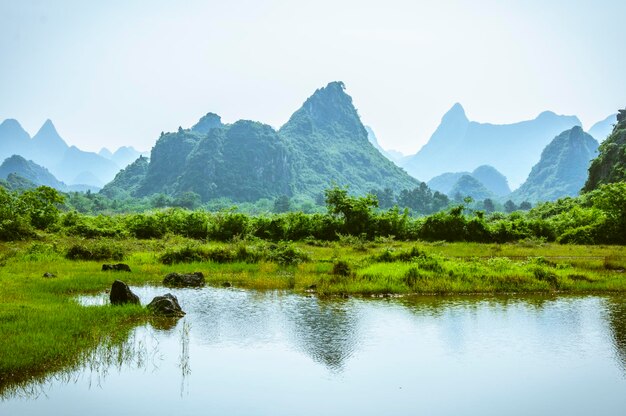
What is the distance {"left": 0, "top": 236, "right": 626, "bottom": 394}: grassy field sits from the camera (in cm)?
1179

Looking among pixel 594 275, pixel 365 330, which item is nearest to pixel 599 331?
pixel 365 330

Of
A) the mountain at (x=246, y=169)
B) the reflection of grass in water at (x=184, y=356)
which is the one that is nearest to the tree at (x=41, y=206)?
the reflection of grass in water at (x=184, y=356)

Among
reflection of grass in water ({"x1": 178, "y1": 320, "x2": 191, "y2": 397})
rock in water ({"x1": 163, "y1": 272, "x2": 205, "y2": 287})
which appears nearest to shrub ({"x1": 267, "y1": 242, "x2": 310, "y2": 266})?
rock in water ({"x1": 163, "y1": 272, "x2": 205, "y2": 287})

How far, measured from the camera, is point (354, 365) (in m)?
11.3

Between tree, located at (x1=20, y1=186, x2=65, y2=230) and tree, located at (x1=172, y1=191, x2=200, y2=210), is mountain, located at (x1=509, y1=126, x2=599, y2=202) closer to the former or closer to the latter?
tree, located at (x1=172, y1=191, x2=200, y2=210)

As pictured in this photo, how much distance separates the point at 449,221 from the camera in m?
38.6

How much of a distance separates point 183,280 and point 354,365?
34.5 feet

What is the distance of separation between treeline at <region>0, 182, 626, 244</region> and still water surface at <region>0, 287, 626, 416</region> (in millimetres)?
20619

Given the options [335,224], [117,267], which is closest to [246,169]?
[335,224]

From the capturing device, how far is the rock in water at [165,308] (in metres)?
15.0

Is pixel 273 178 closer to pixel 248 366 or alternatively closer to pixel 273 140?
pixel 273 140

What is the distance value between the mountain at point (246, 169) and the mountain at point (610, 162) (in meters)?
89.0

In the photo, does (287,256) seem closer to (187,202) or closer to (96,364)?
(96,364)

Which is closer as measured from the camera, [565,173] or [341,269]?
[341,269]
